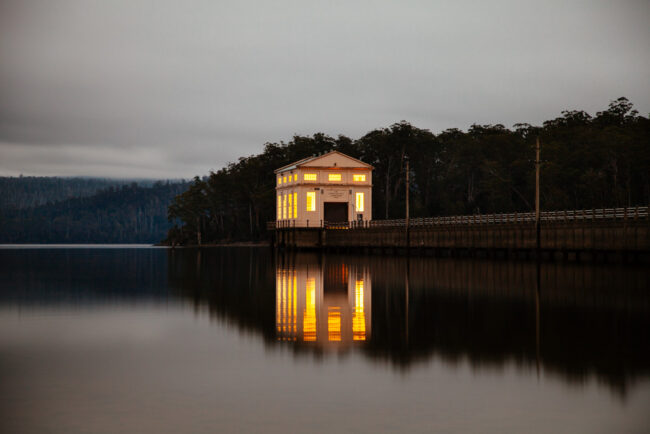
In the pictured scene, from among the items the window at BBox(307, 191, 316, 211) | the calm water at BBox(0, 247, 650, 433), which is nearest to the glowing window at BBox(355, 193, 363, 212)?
the window at BBox(307, 191, 316, 211)

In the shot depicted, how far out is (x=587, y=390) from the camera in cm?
1177

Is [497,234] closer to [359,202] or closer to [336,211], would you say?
[359,202]

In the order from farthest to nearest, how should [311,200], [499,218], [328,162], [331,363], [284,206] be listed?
1. [284,206]
2. [328,162]
3. [311,200]
4. [499,218]
5. [331,363]

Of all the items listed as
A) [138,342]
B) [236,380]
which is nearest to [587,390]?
[236,380]

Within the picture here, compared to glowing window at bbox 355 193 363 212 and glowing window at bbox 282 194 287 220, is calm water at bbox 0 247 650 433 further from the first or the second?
glowing window at bbox 282 194 287 220

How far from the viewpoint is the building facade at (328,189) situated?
9150cm

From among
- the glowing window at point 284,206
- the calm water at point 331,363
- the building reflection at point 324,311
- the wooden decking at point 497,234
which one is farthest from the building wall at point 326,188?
the calm water at point 331,363

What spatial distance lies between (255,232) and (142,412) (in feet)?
498

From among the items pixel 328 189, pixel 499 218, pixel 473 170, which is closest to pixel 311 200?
pixel 328 189

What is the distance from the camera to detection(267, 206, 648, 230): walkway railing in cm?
4973

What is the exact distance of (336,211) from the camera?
3743 inches

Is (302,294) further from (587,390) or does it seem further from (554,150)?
(554,150)

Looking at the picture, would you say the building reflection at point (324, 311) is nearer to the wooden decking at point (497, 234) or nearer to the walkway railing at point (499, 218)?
the wooden decking at point (497, 234)

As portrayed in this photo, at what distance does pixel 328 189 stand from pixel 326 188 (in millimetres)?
305
